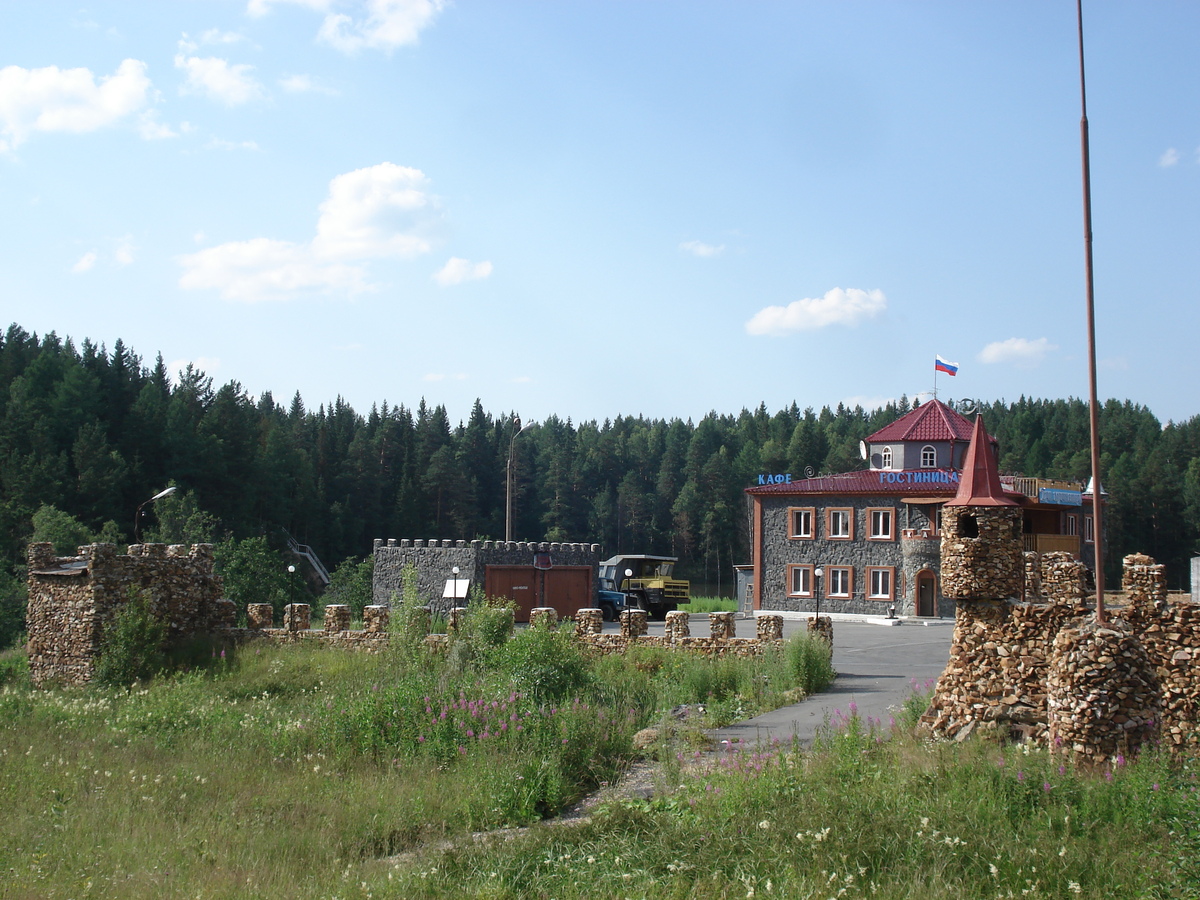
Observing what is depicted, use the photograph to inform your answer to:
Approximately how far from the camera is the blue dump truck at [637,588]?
3966 centimetres

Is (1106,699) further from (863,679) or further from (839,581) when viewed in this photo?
(839,581)

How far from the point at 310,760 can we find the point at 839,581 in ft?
113

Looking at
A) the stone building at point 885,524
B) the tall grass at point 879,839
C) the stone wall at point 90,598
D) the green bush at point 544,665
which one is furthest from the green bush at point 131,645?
the stone building at point 885,524

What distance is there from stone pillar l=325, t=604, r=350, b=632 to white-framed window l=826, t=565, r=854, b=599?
26.5 meters

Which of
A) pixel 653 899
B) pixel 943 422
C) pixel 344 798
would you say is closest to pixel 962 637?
pixel 653 899

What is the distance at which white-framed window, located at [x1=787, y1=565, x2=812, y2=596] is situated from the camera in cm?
4400

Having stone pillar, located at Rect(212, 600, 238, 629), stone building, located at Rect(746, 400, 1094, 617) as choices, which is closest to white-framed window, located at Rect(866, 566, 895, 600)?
stone building, located at Rect(746, 400, 1094, 617)

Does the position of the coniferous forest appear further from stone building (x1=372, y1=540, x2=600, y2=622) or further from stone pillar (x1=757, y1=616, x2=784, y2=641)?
stone pillar (x1=757, y1=616, x2=784, y2=641)

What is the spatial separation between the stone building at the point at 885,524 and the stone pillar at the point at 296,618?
78.3 feet

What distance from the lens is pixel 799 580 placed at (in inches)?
1738

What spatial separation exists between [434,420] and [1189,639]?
93594 millimetres

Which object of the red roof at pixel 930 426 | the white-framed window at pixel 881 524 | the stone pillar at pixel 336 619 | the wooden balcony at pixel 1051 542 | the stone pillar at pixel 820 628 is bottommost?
the stone pillar at pixel 336 619

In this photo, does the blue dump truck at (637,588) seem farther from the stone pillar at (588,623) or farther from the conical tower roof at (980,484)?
the conical tower roof at (980,484)

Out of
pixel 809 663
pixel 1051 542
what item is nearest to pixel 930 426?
pixel 1051 542
